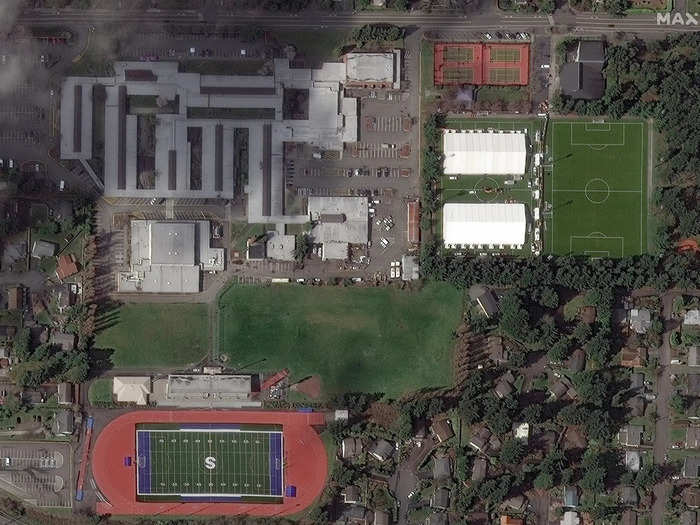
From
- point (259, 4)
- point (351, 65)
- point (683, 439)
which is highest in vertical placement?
point (259, 4)

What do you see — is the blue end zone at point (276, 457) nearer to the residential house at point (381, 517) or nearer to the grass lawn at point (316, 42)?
the residential house at point (381, 517)

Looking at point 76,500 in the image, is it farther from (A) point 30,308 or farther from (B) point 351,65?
(B) point 351,65

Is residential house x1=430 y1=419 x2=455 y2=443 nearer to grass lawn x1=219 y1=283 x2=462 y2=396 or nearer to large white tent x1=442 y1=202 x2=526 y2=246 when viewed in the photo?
grass lawn x1=219 y1=283 x2=462 y2=396

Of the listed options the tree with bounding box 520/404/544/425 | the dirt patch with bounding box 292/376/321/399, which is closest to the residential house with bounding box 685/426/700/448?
the tree with bounding box 520/404/544/425

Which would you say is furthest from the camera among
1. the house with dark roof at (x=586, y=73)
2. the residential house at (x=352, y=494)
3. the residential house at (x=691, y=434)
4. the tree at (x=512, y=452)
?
the residential house at (x=691, y=434)

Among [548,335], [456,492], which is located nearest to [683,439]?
[548,335]

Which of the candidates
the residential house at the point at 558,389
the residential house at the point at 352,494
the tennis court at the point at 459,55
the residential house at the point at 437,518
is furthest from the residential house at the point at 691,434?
the tennis court at the point at 459,55
